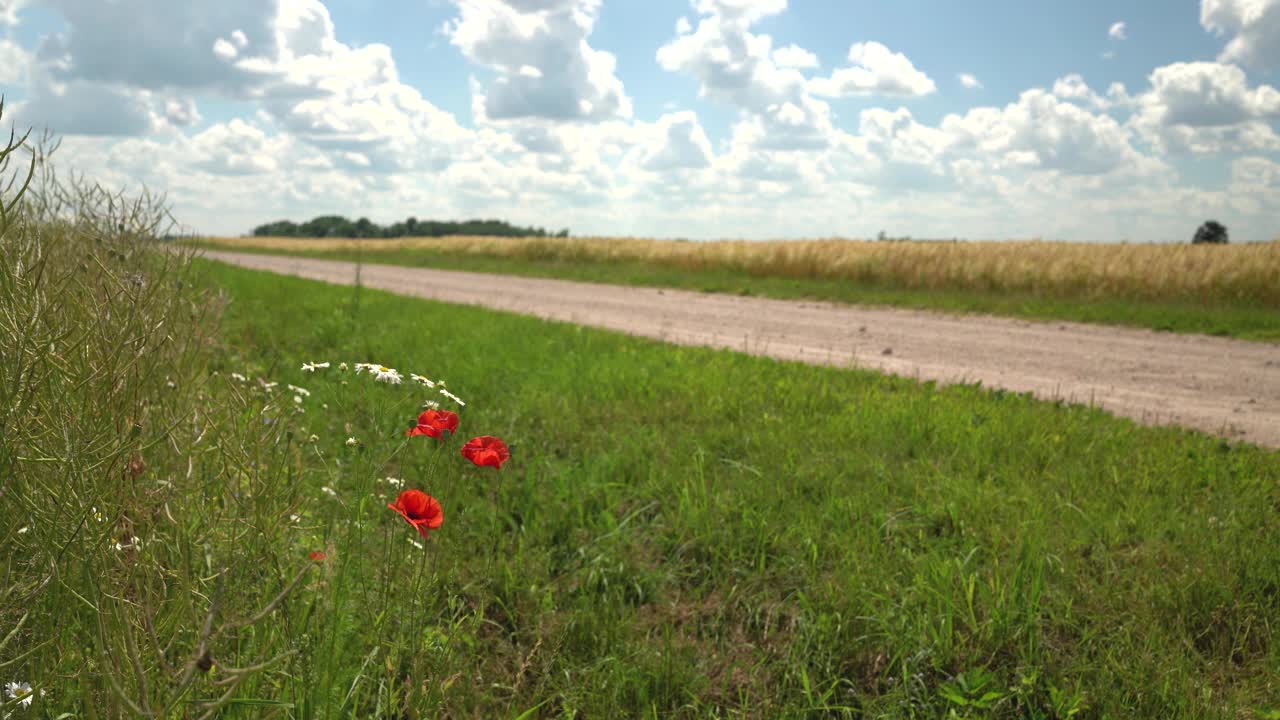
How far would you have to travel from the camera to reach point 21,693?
5.57 ft

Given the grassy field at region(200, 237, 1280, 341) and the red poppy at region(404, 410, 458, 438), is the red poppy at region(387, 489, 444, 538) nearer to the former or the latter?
the red poppy at region(404, 410, 458, 438)

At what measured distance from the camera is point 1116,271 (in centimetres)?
1541

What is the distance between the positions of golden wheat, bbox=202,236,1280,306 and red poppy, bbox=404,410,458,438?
16109mm

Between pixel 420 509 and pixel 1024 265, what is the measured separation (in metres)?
17.5

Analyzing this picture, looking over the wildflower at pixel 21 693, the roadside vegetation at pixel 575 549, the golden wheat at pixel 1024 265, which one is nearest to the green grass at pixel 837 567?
the roadside vegetation at pixel 575 549

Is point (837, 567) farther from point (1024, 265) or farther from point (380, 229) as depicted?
point (380, 229)

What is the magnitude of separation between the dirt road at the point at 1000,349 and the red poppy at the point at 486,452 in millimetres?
5432

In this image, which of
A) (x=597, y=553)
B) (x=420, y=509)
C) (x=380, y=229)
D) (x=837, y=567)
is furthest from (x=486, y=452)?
(x=380, y=229)

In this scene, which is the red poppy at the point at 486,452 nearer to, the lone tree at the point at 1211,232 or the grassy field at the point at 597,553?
the grassy field at the point at 597,553

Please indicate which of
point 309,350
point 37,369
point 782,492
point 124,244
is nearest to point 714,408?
point 782,492

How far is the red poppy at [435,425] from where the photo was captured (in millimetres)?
2186

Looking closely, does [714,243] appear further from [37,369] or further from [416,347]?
[37,369]

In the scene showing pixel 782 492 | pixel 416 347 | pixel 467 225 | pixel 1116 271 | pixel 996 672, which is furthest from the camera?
pixel 467 225

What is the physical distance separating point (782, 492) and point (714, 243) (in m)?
23.6
